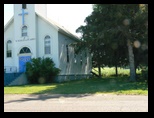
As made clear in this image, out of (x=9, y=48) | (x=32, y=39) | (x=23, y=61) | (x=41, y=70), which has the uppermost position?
(x=32, y=39)

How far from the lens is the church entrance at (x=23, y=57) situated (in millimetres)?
30016

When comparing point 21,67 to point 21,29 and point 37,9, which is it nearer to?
point 21,29

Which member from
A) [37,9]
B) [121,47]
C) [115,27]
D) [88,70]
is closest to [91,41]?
[115,27]

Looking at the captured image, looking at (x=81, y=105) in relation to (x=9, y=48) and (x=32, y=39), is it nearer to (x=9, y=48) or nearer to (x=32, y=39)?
(x=32, y=39)

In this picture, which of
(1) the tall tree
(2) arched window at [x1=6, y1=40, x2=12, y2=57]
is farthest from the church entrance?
(1) the tall tree

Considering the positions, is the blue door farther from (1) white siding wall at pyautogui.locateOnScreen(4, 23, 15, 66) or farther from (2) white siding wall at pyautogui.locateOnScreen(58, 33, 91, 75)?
(2) white siding wall at pyautogui.locateOnScreen(58, 33, 91, 75)

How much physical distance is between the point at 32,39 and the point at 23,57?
7.92 ft

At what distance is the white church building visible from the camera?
96.5ft

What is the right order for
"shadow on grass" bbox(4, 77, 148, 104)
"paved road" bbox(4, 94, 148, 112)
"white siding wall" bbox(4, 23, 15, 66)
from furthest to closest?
"white siding wall" bbox(4, 23, 15, 66)
"shadow on grass" bbox(4, 77, 148, 104)
"paved road" bbox(4, 94, 148, 112)

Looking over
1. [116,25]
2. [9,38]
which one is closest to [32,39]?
[9,38]

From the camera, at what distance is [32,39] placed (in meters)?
29.7

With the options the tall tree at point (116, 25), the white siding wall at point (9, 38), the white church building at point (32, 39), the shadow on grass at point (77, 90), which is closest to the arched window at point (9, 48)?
the white church building at point (32, 39)

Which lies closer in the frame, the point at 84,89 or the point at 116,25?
the point at 84,89
